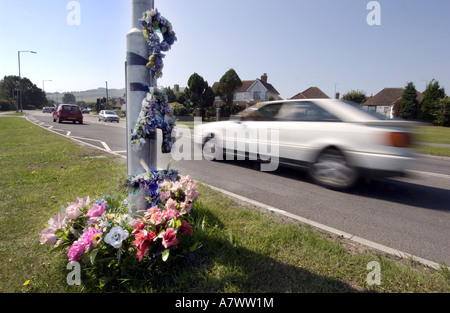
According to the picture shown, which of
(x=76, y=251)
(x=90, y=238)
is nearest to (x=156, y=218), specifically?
(x=90, y=238)

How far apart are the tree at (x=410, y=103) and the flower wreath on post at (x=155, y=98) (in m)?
42.0

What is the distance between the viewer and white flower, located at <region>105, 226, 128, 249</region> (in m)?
2.10

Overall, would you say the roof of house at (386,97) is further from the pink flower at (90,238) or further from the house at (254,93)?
the pink flower at (90,238)

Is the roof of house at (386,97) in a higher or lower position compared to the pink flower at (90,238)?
higher

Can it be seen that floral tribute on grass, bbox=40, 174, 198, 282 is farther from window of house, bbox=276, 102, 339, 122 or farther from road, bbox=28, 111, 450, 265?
window of house, bbox=276, 102, 339, 122

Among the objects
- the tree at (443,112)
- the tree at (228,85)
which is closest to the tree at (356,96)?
the tree at (443,112)

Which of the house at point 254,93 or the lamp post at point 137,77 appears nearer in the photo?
the lamp post at point 137,77

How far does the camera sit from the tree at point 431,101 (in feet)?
113

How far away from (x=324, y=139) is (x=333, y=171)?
67 centimetres

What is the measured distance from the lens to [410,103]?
35.8 m

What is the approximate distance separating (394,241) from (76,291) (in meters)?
3.34

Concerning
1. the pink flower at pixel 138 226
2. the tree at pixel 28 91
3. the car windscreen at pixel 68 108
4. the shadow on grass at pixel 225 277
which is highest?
the tree at pixel 28 91

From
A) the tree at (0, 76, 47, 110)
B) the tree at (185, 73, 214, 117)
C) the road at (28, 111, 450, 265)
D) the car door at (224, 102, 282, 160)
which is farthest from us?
the tree at (0, 76, 47, 110)

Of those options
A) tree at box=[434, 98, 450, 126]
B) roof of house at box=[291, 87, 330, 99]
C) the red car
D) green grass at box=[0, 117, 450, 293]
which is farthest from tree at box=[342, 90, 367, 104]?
green grass at box=[0, 117, 450, 293]
